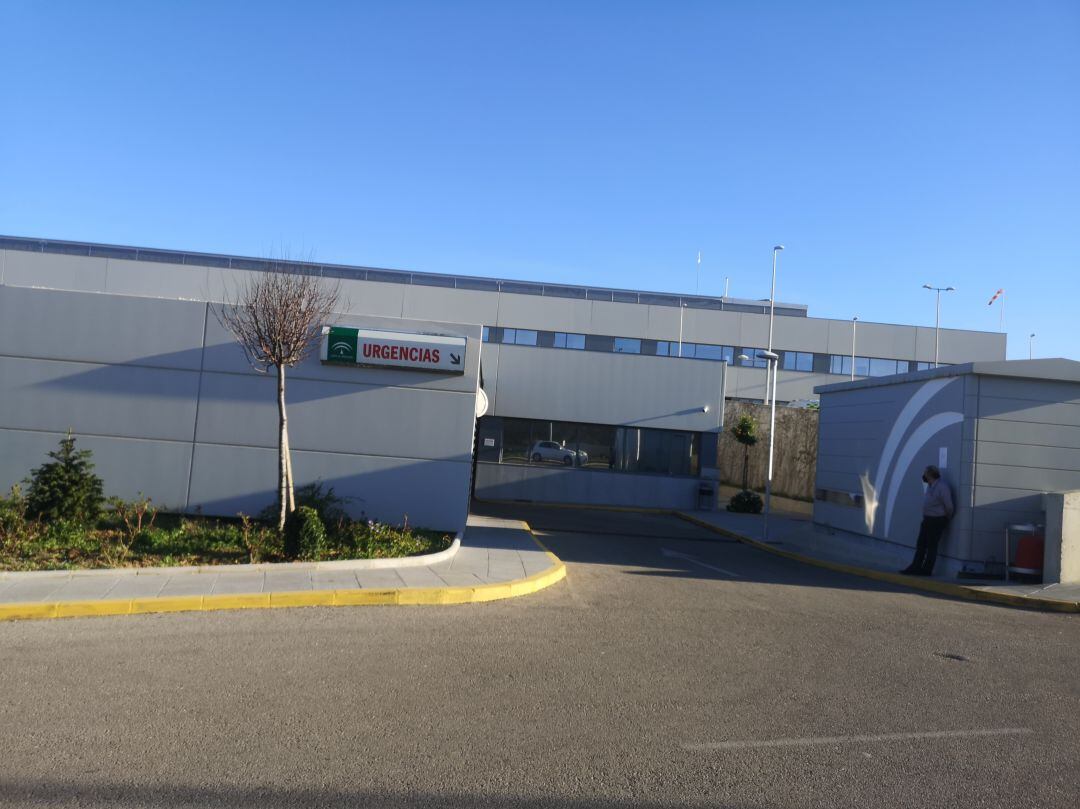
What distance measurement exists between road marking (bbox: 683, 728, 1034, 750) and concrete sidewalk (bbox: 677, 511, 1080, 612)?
22.7 feet

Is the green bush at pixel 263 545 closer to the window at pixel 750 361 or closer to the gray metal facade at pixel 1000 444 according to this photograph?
the gray metal facade at pixel 1000 444

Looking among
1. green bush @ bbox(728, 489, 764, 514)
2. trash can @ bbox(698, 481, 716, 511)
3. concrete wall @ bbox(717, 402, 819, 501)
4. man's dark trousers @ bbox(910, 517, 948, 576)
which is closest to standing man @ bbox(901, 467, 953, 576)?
man's dark trousers @ bbox(910, 517, 948, 576)

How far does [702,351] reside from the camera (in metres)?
43.5

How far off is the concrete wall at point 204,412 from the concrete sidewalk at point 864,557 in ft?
23.4

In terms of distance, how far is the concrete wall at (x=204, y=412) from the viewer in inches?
591

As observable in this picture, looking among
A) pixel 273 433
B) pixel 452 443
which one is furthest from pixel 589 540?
pixel 273 433

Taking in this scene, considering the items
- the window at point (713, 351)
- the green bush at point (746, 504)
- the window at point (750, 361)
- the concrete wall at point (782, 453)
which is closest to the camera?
the green bush at point (746, 504)

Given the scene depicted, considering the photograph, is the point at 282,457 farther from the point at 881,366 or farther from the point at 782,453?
the point at 881,366

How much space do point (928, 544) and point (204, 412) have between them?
12135 mm

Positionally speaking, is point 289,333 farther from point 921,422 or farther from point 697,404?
point 697,404

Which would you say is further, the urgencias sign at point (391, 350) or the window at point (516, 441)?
the window at point (516, 441)

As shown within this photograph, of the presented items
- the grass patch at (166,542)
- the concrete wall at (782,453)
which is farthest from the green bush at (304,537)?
the concrete wall at (782,453)

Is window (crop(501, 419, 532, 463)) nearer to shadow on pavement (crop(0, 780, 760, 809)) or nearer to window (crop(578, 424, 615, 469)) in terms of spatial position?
window (crop(578, 424, 615, 469))

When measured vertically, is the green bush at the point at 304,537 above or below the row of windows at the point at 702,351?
below
